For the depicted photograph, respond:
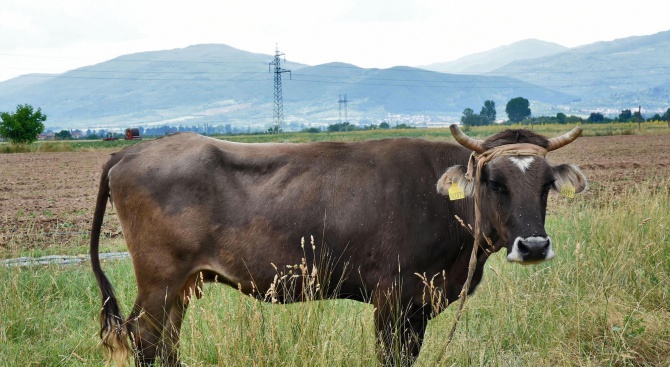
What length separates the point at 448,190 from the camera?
17.1 feet

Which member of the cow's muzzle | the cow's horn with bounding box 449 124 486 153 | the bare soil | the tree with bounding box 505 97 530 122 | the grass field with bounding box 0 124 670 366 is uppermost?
the tree with bounding box 505 97 530 122

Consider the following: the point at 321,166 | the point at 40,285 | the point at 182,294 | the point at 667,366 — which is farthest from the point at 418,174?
the point at 40,285

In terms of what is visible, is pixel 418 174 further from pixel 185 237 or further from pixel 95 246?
pixel 95 246

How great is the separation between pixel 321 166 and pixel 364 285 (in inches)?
44.2

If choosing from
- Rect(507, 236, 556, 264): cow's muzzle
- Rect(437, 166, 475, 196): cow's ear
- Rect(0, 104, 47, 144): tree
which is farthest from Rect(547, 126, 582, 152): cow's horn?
Rect(0, 104, 47, 144): tree

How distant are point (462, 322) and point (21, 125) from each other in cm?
7052

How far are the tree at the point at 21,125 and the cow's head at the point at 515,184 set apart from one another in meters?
70.4

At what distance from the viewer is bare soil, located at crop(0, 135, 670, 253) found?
1274 centimetres

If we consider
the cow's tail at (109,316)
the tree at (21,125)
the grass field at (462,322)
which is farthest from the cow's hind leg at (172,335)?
the tree at (21,125)

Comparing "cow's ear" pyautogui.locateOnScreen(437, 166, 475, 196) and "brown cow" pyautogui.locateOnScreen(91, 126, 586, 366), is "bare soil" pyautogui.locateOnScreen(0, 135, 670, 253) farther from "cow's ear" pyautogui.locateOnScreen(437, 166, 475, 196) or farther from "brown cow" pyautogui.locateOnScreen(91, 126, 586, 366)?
"cow's ear" pyautogui.locateOnScreen(437, 166, 475, 196)

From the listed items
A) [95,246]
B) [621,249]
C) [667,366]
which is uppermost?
[95,246]

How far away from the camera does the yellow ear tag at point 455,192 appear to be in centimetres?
519

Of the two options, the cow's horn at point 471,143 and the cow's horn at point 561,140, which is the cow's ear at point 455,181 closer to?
the cow's horn at point 471,143

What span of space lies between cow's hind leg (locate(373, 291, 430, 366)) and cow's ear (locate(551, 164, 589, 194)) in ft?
5.05
